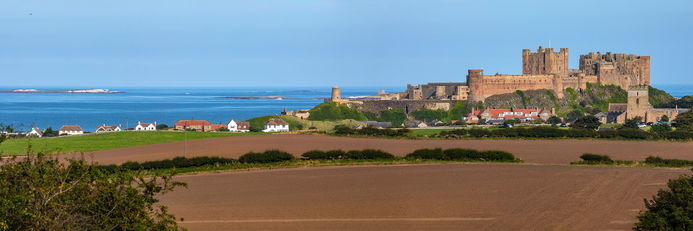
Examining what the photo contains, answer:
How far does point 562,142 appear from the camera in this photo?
160ft

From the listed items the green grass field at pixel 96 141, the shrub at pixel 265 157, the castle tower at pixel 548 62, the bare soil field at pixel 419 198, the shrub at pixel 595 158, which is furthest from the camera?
the castle tower at pixel 548 62

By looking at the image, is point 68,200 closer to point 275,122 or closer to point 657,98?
point 275,122

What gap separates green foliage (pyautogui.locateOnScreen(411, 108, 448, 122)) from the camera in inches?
3378

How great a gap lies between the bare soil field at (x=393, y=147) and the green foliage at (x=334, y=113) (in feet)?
101

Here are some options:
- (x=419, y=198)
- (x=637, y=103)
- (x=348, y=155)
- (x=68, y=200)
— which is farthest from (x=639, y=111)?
(x=68, y=200)

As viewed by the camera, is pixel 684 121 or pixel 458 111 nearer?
pixel 684 121

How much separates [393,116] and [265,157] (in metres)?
51.1

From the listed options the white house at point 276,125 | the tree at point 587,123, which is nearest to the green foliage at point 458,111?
the white house at point 276,125

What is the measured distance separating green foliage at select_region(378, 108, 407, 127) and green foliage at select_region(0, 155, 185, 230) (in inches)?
2761

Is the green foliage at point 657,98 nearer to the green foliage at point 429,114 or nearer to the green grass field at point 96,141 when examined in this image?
the green foliage at point 429,114

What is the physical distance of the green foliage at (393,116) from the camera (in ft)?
282

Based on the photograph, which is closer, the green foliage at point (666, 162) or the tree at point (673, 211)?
the tree at point (673, 211)

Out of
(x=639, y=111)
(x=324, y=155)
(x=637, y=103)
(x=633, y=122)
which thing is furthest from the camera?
(x=637, y=103)

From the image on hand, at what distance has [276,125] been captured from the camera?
227 ft
